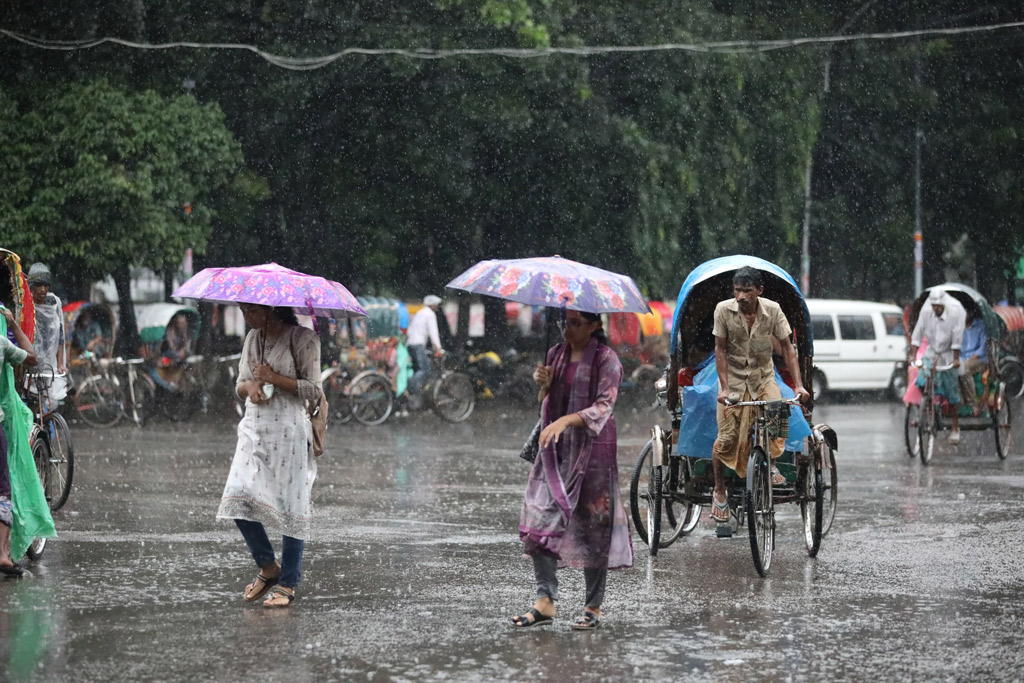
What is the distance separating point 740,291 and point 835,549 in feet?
6.45

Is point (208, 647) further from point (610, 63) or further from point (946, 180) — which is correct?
point (946, 180)

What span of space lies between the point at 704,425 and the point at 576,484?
242cm

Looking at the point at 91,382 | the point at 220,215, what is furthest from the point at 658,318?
the point at 91,382

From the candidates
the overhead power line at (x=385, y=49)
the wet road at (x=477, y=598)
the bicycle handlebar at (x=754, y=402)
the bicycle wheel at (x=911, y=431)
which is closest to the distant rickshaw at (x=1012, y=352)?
the overhead power line at (x=385, y=49)

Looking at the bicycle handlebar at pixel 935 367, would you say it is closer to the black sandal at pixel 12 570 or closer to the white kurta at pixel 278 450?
the white kurta at pixel 278 450

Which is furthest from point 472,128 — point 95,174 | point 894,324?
point 894,324

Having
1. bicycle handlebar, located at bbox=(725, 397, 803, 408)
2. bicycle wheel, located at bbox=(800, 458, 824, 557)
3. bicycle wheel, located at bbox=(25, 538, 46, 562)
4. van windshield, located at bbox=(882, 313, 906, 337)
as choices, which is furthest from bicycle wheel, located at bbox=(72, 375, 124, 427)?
van windshield, located at bbox=(882, 313, 906, 337)

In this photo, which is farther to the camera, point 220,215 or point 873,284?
point 873,284

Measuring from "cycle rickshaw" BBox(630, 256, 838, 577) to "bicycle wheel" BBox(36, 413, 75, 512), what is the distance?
3.99m

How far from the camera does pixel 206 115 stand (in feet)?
75.4

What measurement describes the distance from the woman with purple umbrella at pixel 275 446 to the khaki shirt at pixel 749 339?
272 cm

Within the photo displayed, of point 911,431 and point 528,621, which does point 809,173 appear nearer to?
point 911,431

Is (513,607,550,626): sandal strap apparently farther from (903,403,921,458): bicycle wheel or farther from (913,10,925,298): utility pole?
(913,10,925,298): utility pole

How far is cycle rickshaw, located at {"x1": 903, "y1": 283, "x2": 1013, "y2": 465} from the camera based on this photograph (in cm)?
1623
